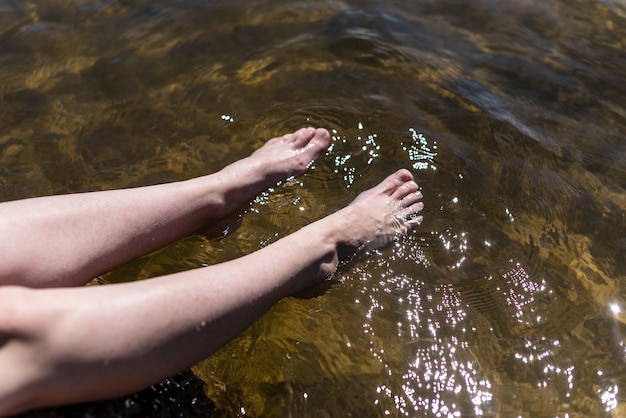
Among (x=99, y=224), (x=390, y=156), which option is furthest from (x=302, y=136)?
(x=99, y=224)

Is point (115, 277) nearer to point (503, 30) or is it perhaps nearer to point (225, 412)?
point (225, 412)

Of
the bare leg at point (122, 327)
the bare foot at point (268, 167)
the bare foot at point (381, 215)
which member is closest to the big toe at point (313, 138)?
the bare foot at point (268, 167)

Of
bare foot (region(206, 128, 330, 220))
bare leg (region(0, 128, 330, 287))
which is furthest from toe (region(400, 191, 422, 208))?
bare leg (region(0, 128, 330, 287))

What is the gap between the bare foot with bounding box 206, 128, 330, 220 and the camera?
266 cm

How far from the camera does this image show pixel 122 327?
5.59ft

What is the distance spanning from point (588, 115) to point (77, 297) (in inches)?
112

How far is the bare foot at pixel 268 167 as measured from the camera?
2656mm

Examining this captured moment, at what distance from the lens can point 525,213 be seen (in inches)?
116

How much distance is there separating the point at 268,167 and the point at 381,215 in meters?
0.55

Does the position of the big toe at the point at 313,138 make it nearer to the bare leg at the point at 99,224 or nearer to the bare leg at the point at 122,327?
the bare leg at the point at 99,224

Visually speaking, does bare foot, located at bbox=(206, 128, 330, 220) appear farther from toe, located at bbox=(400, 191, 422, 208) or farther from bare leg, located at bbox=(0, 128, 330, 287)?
toe, located at bbox=(400, 191, 422, 208)

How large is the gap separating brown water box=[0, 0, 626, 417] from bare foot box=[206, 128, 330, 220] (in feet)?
0.35

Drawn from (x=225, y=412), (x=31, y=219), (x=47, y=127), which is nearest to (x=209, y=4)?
(x=47, y=127)

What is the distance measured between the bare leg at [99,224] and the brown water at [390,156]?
253mm
